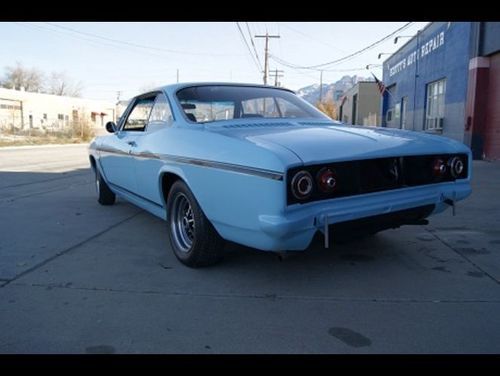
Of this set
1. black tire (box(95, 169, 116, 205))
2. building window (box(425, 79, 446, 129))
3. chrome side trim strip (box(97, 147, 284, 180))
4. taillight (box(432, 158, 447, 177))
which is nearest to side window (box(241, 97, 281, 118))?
chrome side trim strip (box(97, 147, 284, 180))

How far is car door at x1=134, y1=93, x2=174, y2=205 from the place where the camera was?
4.31m

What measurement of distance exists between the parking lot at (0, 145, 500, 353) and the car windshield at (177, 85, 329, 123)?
1.30 meters

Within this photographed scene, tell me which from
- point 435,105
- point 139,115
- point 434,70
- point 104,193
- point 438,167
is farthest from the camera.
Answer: point 435,105

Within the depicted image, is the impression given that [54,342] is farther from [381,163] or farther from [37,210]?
[37,210]

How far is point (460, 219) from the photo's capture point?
5.82m

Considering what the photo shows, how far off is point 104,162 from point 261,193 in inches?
152

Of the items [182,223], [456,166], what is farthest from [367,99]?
[182,223]

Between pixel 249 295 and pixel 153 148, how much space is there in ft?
5.88

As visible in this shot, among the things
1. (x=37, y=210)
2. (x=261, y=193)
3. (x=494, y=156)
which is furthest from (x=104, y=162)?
(x=494, y=156)

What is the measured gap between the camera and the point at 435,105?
1978 cm

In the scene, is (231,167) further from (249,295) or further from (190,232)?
(190,232)

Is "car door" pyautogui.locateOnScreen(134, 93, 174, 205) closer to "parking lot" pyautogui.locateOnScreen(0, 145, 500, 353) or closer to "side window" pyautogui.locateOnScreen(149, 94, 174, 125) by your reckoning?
"side window" pyautogui.locateOnScreen(149, 94, 174, 125)

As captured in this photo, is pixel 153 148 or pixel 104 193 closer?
pixel 153 148

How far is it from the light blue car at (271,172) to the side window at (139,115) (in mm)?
182
